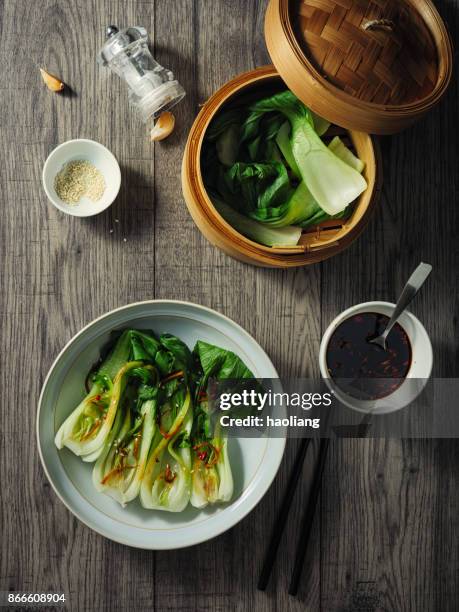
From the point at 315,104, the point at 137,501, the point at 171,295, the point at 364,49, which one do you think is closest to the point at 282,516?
the point at 137,501

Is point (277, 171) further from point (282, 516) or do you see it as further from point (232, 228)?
point (282, 516)

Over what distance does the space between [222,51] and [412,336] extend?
0.76 metres

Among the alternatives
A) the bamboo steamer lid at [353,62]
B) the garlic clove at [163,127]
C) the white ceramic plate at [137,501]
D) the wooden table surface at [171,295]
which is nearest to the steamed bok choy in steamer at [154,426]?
the white ceramic plate at [137,501]

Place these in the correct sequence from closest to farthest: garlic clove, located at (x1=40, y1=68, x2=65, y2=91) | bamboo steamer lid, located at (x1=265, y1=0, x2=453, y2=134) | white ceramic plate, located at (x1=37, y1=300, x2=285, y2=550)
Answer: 1. bamboo steamer lid, located at (x1=265, y1=0, x2=453, y2=134)
2. white ceramic plate, located at (x1=37, y1=300, x2=285, y2=550)
3. garlic clove, located at (x1=40, y1=68, x2=65, y2=91)

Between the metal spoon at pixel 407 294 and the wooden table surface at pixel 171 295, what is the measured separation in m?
0.13

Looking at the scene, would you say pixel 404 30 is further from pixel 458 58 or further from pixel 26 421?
pixel 26 421

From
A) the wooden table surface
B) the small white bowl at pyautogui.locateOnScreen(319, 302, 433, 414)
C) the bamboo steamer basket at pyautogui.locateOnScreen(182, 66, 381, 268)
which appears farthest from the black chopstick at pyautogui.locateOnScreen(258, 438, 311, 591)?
the bamboo steamer basket at pyautogui.locateOnScreen(182, 66, 381, 268)

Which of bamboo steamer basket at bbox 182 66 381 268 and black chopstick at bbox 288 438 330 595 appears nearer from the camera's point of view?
bamboo steamer basket at bbox 182 66 381 268

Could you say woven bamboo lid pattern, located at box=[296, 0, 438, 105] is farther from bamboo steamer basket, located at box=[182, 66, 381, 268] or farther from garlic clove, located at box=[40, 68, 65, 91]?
garlic clove, located at box=[40, 68, 65, 91]

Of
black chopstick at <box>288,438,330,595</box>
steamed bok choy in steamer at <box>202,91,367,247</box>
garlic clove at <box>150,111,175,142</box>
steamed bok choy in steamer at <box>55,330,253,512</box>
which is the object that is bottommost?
black chopstick at <box>288,438,330,595</box>

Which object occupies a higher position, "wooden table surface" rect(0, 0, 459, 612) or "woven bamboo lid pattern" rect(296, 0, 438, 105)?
"woven bamboo lid pattern" rect(296, 0, 438, 105)

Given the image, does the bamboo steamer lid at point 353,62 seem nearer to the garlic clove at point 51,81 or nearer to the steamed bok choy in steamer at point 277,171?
the steamed bok choy in steamer at point 277,171

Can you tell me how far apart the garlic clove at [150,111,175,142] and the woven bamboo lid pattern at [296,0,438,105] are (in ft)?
1.11

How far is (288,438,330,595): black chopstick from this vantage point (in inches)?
54.4
